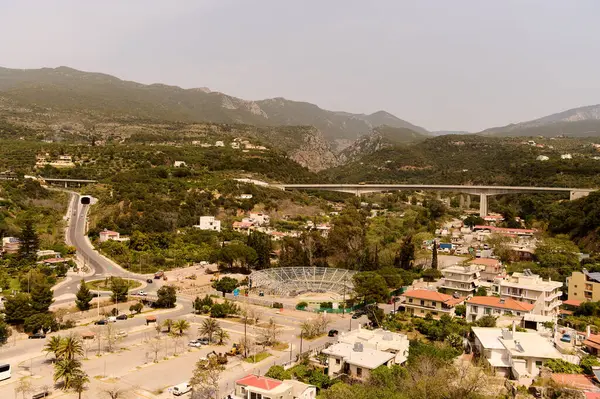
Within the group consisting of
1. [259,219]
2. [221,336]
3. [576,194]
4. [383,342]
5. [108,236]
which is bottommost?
[221,336]

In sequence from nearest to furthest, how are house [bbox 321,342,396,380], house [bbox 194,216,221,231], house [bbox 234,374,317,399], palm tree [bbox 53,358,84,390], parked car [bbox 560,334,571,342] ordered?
house [bbox 234,374,317,399], palm tree [bbox 53,358,84,390], house [bbox 321,342,396,380], parked car [bbox 560,334,571,342], house [bbox 194,216,221,231]

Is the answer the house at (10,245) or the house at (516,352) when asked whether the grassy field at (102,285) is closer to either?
the house at (10,245)

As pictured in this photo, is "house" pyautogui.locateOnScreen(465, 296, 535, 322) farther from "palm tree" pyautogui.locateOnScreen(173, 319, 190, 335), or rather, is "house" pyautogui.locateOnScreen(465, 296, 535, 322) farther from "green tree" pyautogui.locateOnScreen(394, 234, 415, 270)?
"palm tree" pyautogui.locateOnScreen(173, 319, 190, 335)

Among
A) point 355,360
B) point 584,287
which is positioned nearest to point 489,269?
point 584,287

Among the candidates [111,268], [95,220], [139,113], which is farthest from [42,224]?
[139,113]

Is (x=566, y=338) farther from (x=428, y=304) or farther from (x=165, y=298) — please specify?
(x=165, y=298)

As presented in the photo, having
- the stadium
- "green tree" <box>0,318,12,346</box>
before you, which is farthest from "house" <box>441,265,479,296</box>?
"green tree" <box>0,318,12,346</box>
